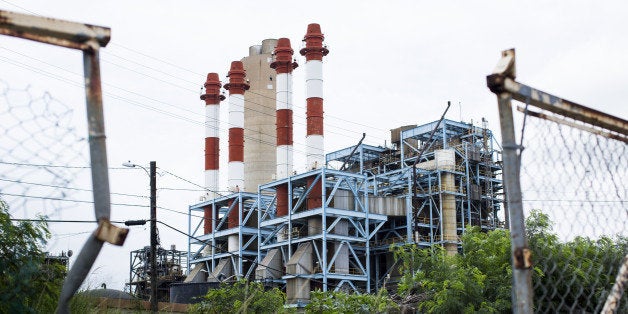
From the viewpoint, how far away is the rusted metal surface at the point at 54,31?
2.75m

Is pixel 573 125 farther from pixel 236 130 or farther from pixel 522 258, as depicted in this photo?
pixel 236 130

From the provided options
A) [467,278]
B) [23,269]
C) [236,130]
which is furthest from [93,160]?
[236,130]

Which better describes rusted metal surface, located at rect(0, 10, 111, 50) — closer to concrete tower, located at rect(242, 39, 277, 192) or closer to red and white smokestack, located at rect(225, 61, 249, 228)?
red and white smokestack, located at rect(225, 61, 249, 228)

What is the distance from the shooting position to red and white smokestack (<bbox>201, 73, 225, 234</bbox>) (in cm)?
4831

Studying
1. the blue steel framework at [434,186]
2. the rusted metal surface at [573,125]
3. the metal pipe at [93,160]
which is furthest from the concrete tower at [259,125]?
the metal pipe at [93,160]

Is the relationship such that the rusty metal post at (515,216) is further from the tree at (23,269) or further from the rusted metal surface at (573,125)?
the tree at (23,269)

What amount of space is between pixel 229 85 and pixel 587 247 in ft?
148

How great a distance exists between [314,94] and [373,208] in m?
7.74

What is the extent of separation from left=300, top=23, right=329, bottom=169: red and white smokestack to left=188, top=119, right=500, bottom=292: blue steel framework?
1267 millimetres

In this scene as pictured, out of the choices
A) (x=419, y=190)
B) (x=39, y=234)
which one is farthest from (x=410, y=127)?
(x=39, y=234)

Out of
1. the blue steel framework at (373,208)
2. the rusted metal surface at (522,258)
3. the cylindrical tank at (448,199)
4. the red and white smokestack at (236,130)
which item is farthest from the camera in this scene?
the red and white smokestack at (236,130)

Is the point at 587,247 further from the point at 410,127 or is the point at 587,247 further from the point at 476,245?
the point at 410,127

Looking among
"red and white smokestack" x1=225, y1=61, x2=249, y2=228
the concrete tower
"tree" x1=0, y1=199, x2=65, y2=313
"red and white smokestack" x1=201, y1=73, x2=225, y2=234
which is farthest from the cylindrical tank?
"tree" x1=0, y1=199, x2=65, y2=313

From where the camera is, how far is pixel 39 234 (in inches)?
233
